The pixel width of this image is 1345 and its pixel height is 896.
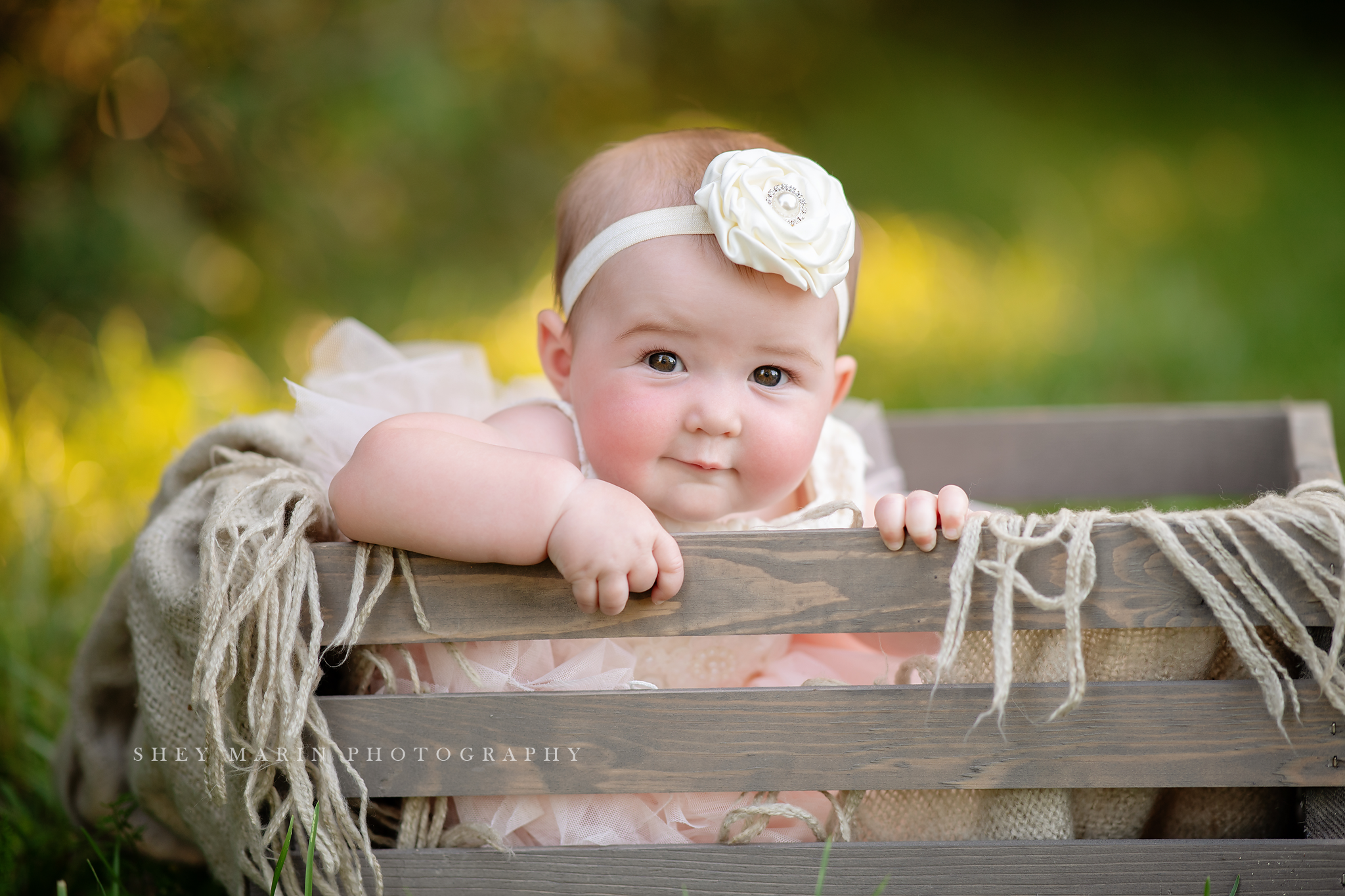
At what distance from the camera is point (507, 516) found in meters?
1.00

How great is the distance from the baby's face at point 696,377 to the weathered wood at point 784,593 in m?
0.19

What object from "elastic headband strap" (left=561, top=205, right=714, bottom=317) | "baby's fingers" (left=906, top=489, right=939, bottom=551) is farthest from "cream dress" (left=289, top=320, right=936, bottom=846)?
"elastic headband strap" (left=561, top=205, right=714, bottom=317)

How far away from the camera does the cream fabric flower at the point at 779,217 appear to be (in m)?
1.09

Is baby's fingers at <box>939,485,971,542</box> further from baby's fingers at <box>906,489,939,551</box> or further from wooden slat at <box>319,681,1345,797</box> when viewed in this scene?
wooden slat at <box>319,681,1345,797</box>

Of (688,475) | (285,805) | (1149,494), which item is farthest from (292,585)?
(1149,494)

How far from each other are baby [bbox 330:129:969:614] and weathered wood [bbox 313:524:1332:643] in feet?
0.08

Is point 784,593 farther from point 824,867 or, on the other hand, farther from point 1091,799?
point 1091,799

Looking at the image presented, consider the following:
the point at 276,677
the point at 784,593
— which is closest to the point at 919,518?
the point at 784,593

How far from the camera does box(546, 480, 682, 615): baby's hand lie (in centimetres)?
98

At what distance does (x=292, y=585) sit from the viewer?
1.00 m

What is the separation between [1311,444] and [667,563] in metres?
1.14

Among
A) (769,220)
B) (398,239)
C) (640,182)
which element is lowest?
(769,220)

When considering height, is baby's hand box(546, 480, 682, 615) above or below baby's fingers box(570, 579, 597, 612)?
above

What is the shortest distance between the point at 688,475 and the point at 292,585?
45cm
